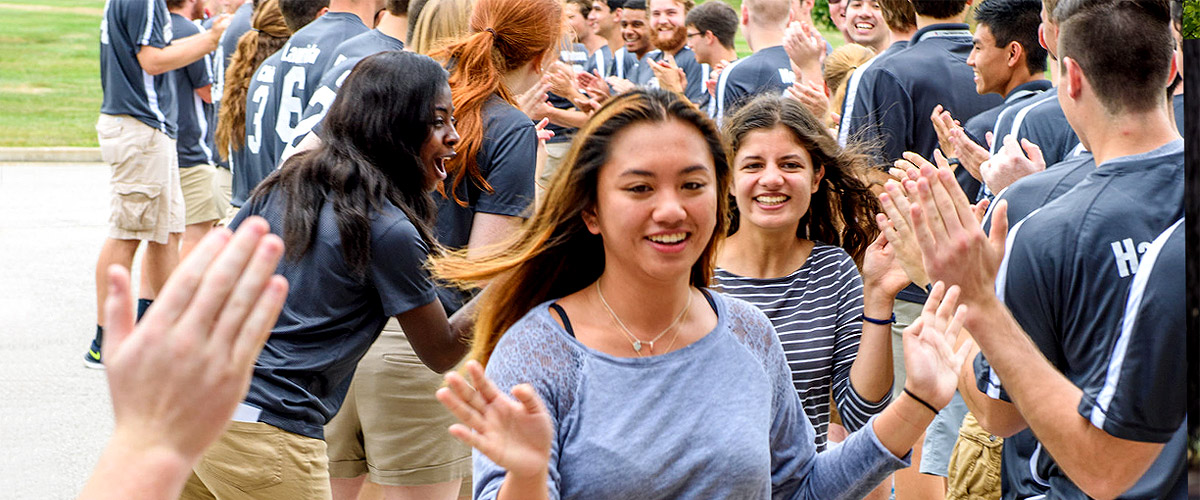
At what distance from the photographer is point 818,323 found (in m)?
3.33

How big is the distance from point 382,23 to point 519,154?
145 centimetres

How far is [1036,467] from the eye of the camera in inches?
106

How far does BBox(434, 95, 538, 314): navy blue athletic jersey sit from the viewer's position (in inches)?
151

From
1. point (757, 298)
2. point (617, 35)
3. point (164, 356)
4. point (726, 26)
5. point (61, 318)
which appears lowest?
point (61, 318)

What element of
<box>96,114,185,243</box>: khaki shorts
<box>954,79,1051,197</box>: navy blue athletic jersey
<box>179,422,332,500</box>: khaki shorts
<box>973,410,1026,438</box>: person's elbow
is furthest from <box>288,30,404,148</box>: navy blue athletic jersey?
<box>96,114,185,243</box>: khaki shorts

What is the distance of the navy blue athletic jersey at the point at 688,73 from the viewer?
9281mm

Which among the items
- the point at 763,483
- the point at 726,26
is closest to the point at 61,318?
the point at 726,26

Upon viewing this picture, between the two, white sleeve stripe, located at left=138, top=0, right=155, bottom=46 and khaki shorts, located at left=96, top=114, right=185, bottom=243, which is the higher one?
white sleeve stripe, located at left=138, top=0, right=155, bottom=46

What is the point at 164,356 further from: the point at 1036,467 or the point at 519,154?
the point at 519,154

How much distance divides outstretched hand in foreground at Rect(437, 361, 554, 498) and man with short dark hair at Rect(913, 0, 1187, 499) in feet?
2.81

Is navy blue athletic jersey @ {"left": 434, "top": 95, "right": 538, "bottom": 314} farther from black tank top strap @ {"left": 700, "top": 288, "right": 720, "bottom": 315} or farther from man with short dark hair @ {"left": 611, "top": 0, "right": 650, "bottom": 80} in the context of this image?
man with short dark hair @ {"left": 611, "top": 0, "right": 650, "bottom": 80}

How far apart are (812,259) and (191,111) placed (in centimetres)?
588

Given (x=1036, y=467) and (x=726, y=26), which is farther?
(x=726, y=26)

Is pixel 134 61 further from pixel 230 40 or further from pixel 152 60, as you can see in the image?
pixel 230 40
